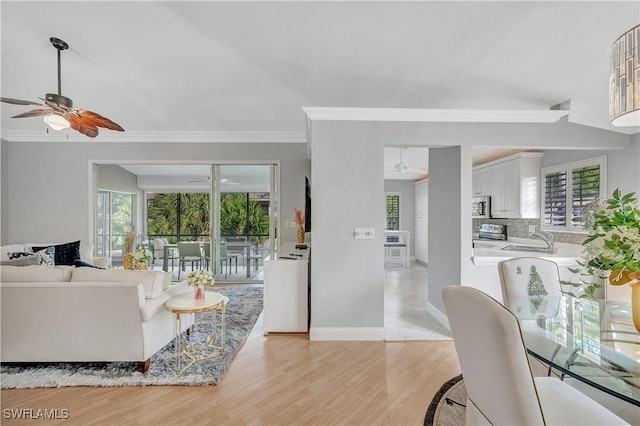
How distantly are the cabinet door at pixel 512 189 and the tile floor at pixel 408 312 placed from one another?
188 centimetres

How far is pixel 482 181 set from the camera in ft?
17.5

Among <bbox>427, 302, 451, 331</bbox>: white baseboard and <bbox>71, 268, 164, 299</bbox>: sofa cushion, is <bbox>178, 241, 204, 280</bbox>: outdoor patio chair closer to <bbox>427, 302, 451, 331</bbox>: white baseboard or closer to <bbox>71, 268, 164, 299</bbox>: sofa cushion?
<bbox>71, 268, 164, 299</bbox>: sofa cushion

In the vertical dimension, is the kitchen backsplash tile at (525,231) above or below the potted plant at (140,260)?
above

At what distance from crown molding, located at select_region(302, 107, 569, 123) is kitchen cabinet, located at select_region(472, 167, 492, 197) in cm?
218

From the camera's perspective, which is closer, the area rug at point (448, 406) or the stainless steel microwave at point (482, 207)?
the area rug at point (448, 406)

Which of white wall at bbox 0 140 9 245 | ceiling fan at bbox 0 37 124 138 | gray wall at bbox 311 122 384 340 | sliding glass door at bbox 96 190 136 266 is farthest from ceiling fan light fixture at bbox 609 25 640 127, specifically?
sliding glass door at bbox 96 190 136 266

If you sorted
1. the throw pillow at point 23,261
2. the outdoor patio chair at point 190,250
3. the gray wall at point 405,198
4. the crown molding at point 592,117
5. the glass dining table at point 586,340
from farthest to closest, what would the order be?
the gray wall at point 405,198 < the outdoor patio chair at point 190,250 < the throw pillow at point 23,261 < the crown molding at point 592,117 < the glass dining table at point 586,340

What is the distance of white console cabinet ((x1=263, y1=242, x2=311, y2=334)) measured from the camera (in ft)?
10.1

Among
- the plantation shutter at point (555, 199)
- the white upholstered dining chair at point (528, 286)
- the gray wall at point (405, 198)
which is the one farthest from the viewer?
the gray wall at point (405, 198)

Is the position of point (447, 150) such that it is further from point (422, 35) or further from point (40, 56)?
point (40, 56)

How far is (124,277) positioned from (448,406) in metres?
2.61

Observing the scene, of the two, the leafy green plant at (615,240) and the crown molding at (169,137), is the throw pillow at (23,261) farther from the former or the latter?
the leafy green plant at (615,240)

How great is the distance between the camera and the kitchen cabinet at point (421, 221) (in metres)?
7.30

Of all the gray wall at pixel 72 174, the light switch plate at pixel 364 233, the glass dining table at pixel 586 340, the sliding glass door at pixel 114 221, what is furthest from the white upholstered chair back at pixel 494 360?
the sliding glass door at pixel 114 221
